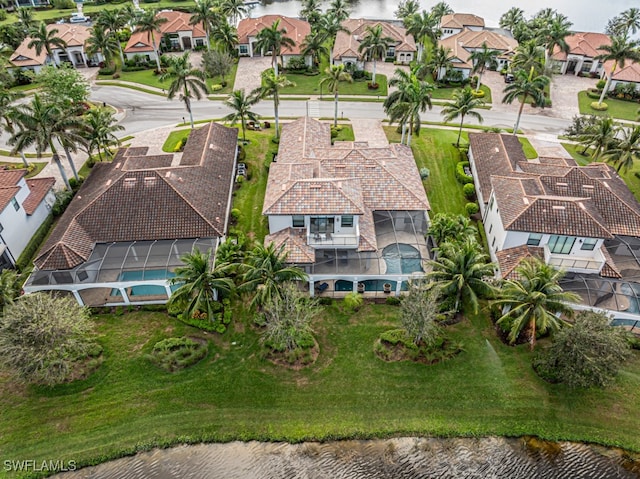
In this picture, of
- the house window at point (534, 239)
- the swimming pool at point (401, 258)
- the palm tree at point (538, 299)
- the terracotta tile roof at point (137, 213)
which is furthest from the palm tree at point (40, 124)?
the house window at point (534, 239)

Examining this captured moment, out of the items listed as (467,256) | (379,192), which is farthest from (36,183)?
(467,256)

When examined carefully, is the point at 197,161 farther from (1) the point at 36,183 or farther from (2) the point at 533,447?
(2) the point at 533,447

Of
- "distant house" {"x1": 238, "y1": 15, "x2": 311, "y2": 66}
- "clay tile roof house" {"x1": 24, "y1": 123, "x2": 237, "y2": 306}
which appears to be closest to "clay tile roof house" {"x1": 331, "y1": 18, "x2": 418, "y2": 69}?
"distant house" {"x1": 238, "y1": 15, "x2": 311, "y2": 66}

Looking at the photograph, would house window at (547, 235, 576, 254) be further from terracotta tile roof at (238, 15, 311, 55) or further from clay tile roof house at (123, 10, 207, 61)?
clay tile roof house at (123, 10, 207, 61)

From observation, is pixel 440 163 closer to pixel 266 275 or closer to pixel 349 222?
pixel 349 222

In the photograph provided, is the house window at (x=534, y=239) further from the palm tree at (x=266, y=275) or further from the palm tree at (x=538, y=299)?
the palm tree at (x=266, y=275)

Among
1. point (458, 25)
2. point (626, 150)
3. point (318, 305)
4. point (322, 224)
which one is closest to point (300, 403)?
point (318, 305)
